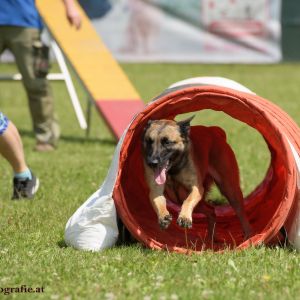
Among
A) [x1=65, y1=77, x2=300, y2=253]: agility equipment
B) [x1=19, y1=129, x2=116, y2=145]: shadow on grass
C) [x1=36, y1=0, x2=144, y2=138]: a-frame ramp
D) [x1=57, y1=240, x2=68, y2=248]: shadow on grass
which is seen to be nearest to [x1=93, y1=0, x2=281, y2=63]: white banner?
[x1=19, y1=129, x2=116, y2=145]: shadow on grass

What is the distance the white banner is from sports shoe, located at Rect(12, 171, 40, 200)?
43.0ft

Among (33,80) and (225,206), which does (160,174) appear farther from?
(33,80)

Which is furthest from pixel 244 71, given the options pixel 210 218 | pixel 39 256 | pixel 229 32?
pixel 39 256

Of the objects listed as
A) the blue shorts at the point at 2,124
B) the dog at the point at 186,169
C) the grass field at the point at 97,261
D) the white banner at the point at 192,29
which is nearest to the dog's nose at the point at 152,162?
the dog at the point at 186,169

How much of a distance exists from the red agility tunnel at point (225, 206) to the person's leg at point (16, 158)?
945 millimetres

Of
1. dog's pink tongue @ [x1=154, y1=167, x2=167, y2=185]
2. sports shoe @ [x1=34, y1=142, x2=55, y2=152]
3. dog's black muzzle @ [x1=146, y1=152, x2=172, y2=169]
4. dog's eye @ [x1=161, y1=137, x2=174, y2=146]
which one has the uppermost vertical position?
dog's eye @ [x1=161, y1=137, x2=174, y2=146]

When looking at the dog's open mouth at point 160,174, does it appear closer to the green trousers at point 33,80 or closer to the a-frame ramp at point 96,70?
the a-frame ramp at point 96,70

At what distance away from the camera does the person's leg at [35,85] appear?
29.6ft

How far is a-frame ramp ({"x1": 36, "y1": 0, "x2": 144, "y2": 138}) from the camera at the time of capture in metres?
9.25

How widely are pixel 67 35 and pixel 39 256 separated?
5.30 metres

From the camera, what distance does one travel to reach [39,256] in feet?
16.0

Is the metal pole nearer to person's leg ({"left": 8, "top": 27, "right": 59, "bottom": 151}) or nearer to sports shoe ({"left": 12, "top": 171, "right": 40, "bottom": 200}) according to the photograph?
person's leg ({"left": 8, "top": 27, "right": 59, "bottom": 151})

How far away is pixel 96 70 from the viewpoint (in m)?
9.77

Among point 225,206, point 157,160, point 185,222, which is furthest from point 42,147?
point 185,222
